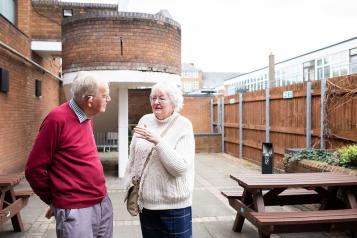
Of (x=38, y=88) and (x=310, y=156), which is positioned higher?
(x=38, y=88)

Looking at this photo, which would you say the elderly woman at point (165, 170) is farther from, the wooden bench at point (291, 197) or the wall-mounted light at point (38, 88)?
the wall-mounted light at point (38, 88)

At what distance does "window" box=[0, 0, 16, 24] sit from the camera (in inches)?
377

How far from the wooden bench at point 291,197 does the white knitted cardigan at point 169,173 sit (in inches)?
102

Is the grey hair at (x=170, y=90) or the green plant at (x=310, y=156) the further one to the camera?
the green plant at (x=310, y=156)

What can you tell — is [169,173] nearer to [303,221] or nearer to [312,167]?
[303,221]

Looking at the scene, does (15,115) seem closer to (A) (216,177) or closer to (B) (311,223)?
(A) (216,177)

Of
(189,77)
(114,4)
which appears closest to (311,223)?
(114,4)

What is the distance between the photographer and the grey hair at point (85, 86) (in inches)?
99.8

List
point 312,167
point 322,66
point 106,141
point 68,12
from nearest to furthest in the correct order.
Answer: point 312,167
point 68,12
point 106,141
point 322,66

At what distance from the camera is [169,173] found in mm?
2762

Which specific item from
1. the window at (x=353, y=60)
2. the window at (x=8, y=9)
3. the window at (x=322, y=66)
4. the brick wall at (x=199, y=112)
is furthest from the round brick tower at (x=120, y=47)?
the window at (x=322, y=66)

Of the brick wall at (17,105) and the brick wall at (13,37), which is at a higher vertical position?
the brick wall at (13,37)

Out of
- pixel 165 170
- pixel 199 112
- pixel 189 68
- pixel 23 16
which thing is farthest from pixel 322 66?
pixel 189 68

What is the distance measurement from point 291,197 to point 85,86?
149 inches
